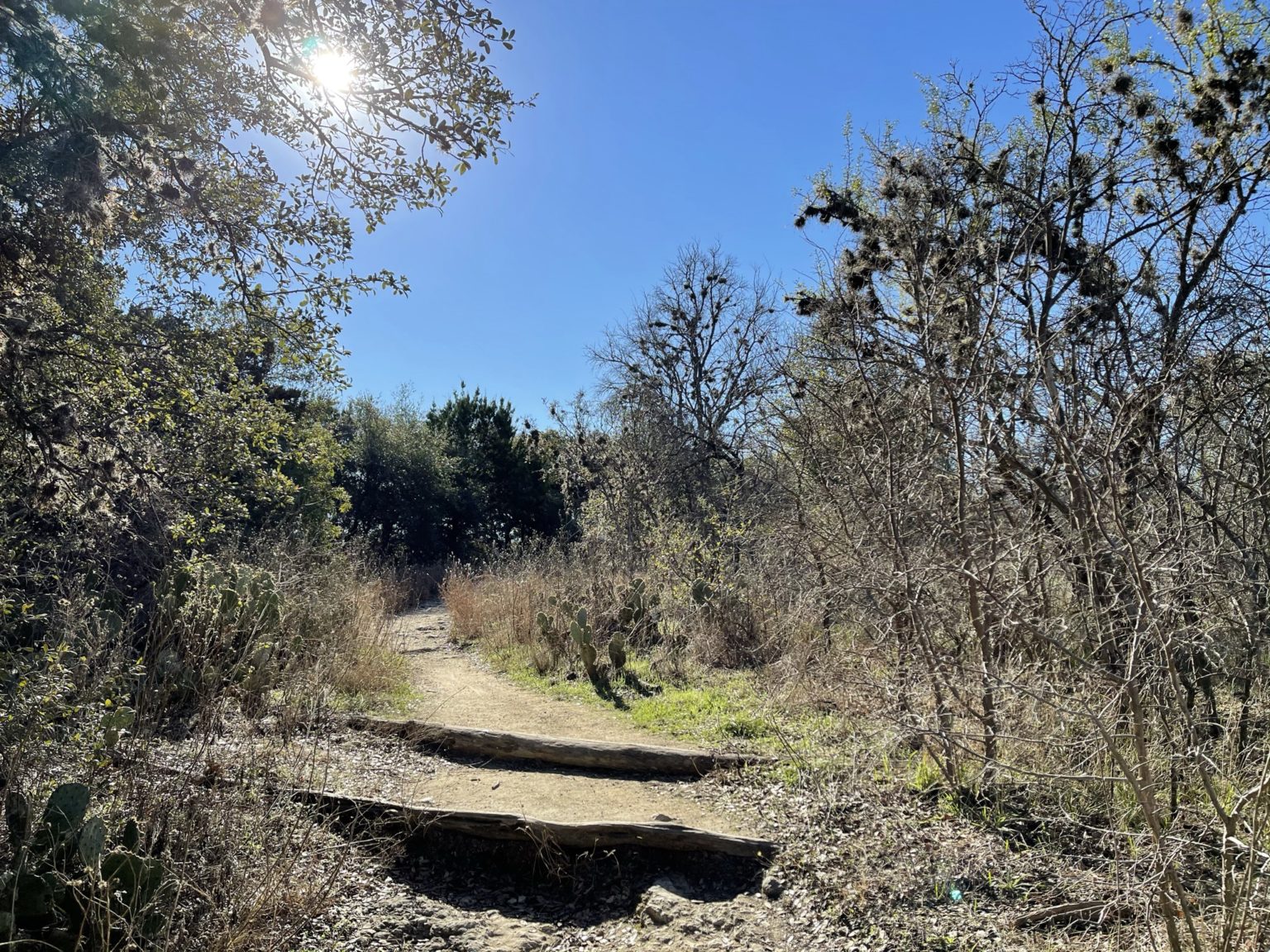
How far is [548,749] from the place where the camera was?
6.16 m

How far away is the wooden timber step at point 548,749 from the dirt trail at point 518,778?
105mm

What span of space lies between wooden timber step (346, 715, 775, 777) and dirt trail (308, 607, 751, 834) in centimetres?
10

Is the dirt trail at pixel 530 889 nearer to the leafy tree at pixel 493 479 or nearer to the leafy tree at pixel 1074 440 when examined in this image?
the leafy tree at pixel 1074 440

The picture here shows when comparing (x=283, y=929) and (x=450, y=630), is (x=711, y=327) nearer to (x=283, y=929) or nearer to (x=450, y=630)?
(x=450, y=630)

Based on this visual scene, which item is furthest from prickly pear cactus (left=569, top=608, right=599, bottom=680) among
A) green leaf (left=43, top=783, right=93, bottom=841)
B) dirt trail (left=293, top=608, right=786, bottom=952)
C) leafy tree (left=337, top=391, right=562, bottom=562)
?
leafy tree (left=337, top=391, right=562, bottom=562)

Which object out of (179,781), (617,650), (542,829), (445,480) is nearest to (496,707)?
(617,650)

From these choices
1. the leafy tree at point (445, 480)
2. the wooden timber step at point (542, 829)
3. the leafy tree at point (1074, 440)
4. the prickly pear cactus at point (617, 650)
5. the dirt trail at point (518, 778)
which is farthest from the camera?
the leafy tree at point (445, 480)

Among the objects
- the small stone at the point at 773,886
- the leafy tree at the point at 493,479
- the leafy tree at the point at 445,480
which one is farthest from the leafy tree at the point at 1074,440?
the leafy tree at the point at 493,479

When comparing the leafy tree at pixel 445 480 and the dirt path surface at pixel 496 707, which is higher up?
the leafy tree at pixel 445 480

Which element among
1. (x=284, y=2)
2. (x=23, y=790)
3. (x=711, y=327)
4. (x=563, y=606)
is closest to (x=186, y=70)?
(x=284, y=2)

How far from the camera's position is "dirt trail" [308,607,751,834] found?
5.07 m

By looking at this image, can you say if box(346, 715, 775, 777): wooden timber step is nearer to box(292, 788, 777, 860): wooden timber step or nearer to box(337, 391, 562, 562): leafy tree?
box(292, 788, 777, 860): wooden timber step

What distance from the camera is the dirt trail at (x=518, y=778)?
16.6ft

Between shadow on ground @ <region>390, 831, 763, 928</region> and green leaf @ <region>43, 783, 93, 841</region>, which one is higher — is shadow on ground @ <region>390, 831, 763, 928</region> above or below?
below
